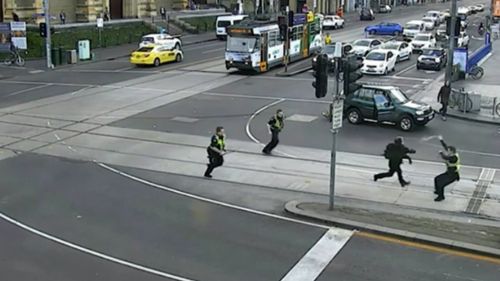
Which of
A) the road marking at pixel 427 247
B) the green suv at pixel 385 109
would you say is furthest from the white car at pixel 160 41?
the road marking at pixel 427 247

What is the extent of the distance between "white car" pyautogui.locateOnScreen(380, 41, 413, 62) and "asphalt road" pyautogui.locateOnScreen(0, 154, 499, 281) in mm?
29753

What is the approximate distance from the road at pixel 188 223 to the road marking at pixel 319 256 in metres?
0.08

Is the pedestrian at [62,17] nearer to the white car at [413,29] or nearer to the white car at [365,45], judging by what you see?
the white car at [365,45]

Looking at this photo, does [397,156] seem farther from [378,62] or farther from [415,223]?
[378,62]

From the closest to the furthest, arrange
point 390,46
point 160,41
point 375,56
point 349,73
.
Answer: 1. point 349,73
2. point 375,56
3. point 390,46
4. point 160,41

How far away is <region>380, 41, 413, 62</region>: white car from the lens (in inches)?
1800

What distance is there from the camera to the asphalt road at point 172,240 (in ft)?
40.3

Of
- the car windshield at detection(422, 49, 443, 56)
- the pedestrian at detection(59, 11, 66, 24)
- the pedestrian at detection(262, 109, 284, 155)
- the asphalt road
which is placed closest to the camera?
the asphalt road

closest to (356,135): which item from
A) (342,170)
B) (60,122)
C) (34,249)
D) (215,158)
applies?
(342,170)

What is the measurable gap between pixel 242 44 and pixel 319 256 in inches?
1131

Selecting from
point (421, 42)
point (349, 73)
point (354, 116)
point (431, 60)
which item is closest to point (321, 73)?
point (349, 73)

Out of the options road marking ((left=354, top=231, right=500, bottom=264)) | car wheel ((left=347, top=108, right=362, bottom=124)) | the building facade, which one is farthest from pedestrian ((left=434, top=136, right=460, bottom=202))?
the building facade

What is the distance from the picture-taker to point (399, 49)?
46.8 metres

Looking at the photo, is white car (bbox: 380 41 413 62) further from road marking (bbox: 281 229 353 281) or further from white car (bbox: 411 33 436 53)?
road marking (bbox: 281 229 353 281)
